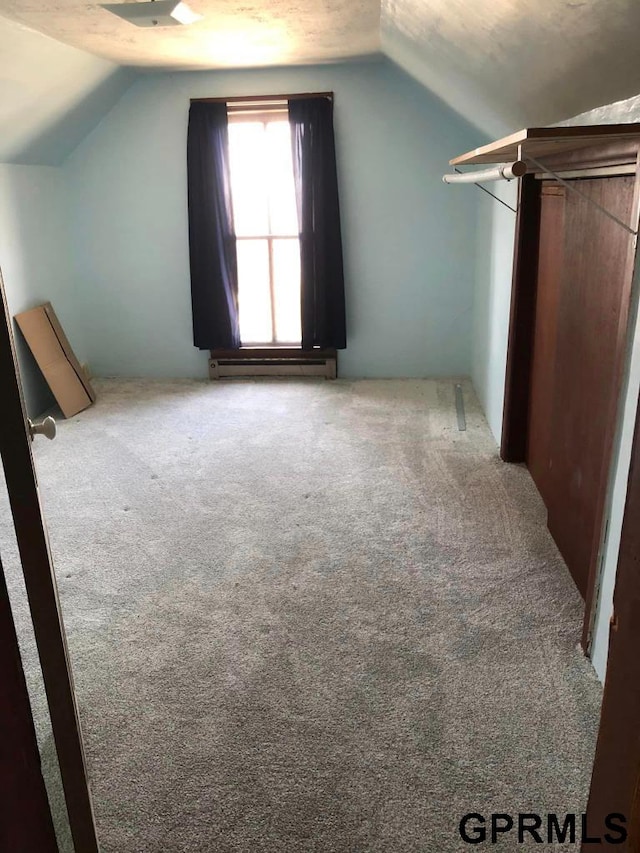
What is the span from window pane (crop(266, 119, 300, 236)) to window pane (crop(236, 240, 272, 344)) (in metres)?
0.22

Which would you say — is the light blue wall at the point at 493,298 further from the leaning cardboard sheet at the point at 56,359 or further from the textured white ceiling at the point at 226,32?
the leaning cardboard sheet at the point at 56,359

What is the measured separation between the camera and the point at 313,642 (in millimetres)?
2400

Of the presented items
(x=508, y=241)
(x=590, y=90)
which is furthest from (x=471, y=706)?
(x=508, y=241)

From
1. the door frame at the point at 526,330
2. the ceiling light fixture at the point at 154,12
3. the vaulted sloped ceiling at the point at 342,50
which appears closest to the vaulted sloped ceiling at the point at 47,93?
the vaulted sloped ceiling at the point at 342,50

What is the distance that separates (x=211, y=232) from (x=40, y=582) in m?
4.49

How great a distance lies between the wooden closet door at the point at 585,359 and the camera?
2160 millimetres

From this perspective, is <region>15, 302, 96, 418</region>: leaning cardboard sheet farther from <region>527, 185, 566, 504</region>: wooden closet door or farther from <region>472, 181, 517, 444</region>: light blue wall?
<region>527, 185, 566, 504</region>: wooden closet door

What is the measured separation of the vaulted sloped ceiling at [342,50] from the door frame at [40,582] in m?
1.36

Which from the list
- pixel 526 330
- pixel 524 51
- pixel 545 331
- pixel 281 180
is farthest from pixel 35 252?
pixel 524 51

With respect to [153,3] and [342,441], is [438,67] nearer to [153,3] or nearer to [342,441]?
[153,3]

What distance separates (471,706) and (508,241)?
273 cm

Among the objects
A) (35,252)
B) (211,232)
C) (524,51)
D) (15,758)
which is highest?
(524,51)

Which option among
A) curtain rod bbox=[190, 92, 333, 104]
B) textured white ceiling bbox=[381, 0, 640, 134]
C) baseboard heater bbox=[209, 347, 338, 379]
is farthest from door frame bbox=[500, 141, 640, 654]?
curtain rod bbox=[190, 92, 333, 104]

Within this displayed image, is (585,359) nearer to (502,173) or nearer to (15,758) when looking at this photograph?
(502,173)
